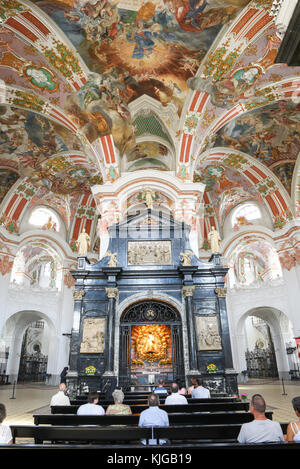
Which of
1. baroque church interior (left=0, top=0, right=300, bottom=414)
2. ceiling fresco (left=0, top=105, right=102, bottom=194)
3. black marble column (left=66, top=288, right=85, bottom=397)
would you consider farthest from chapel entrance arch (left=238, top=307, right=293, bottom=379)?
ceiling fresco (left=0, top=105, right=102, bottom=194)

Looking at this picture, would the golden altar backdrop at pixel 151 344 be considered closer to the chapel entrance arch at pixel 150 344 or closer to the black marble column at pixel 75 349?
the chapel entrance arch at pixel 150 344

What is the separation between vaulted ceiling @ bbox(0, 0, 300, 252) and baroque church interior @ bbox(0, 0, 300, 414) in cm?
7

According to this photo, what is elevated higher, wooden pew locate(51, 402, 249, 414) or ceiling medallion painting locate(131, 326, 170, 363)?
ceiling medallion painting locate(131, 326, 170, 363)

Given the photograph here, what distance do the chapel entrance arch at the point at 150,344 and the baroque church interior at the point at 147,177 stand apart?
5 cm

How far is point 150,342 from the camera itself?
1188 centimetres

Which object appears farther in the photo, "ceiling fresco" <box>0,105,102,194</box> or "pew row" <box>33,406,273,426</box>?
"ceiling fresco" <box>0,105,102,194</box>

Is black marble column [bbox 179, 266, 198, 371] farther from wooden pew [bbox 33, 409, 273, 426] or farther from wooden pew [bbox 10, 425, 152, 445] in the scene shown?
wooden pew [bbox 10, 425, 152, 445]

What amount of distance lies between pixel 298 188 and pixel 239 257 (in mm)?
8025

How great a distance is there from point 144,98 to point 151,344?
12.2 meters

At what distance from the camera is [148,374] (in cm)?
1124

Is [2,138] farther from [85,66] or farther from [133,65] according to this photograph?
[133,65]

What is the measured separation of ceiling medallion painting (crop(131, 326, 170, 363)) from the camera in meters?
11.8

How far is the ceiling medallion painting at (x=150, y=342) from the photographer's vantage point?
11.8 meters
